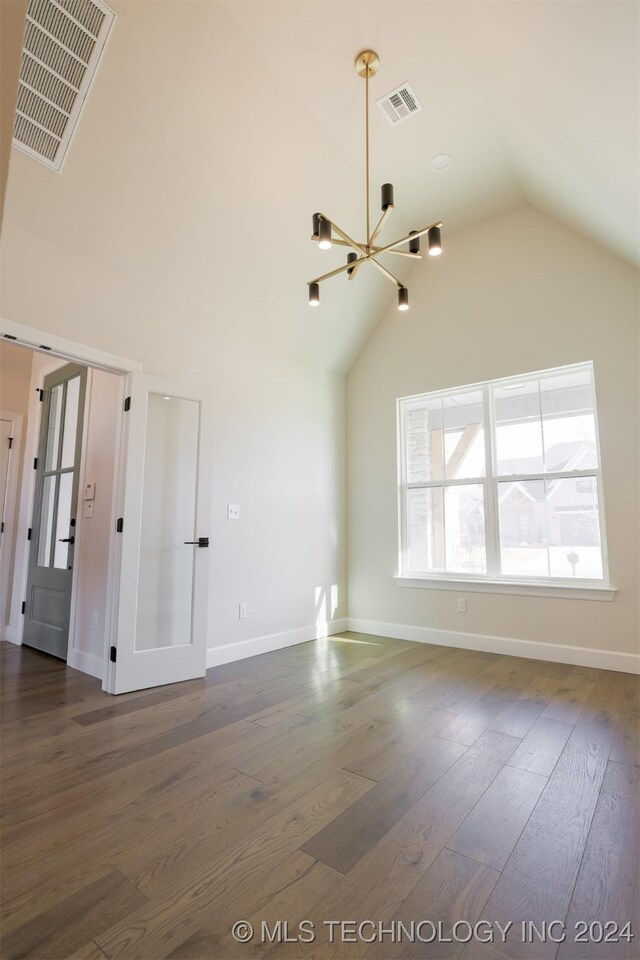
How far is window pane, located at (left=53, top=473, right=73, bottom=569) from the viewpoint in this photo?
3.97 metres

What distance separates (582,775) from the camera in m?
2.00

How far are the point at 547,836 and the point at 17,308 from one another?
142 inches

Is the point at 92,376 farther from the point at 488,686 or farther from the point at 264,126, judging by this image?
the point at 488,686

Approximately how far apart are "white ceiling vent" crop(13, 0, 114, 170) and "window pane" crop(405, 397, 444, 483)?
11.7 feet

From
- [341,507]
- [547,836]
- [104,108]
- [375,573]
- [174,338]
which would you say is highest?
[104,108]

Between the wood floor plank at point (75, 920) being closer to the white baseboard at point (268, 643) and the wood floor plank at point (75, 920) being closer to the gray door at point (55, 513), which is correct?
the white baseboard at point (268, 643)

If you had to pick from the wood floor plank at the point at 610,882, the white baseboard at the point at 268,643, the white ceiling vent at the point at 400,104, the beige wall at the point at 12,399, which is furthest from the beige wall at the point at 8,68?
the beige wall at the point at 12,399

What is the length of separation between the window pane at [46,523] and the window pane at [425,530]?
344 cm

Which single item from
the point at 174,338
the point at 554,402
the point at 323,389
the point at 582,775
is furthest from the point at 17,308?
the point at 554,402

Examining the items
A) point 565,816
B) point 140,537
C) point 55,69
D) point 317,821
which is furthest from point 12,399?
point 565,816

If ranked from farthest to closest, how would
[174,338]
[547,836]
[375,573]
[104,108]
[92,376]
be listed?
[375,573], [92,376], [174,338], [104,108], [547,836]

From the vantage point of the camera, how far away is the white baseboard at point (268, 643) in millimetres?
3686

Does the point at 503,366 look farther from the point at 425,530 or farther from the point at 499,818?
the point at 499,818

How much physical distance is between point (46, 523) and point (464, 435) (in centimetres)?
406
